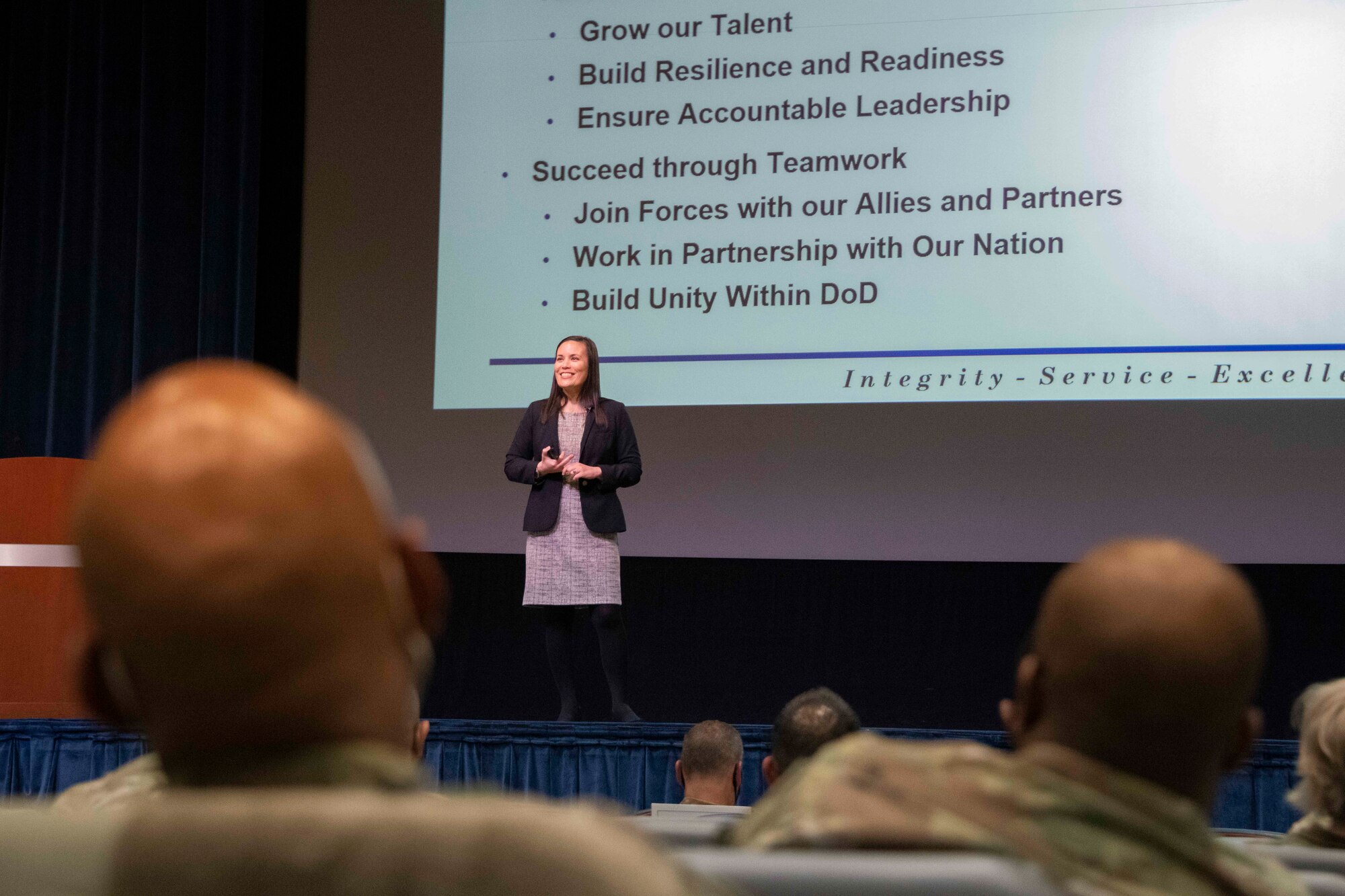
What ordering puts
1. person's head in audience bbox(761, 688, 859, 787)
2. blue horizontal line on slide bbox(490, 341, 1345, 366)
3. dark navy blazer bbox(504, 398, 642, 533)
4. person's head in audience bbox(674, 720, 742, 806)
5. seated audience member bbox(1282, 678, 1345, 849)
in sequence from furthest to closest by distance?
dark navy blazer bbox(504, 398, 642, 533) < blue horizontal line on slide bbox(490, 341, 1345, 366) < person's head in audience bbox(674, 720, 742, 806) < person's head in audience bbox(761, 688, 859, 787) < seated audience member bbox(1282, 678, 1345, 849)

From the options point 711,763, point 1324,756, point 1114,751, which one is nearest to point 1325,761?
point 1324,756

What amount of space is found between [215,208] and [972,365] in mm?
3036

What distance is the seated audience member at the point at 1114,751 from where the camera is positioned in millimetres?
752

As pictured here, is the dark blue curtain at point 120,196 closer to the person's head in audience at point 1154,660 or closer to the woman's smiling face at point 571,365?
the woman's smiling face at point 571,365

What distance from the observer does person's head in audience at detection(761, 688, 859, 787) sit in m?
2.28

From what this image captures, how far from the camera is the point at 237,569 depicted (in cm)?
50

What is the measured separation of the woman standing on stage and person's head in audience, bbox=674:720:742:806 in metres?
1.57

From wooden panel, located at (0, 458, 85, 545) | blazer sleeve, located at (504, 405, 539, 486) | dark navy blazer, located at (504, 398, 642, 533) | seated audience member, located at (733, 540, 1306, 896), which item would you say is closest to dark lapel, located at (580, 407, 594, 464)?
dark navy blazer, located at (504, 398, 642, 533)

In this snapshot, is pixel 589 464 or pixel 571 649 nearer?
pixel 589 464

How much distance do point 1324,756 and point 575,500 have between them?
3401mm

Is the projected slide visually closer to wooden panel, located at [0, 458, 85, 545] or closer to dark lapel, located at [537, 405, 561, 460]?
dark lapel, located at [537, 405, 561, 460]

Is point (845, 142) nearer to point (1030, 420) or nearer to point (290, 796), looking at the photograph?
point (1030, 420)

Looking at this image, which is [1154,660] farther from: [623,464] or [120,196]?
[120,196]

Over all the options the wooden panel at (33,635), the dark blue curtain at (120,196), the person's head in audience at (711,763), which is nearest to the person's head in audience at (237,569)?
the person's head in audience at (711,763)
